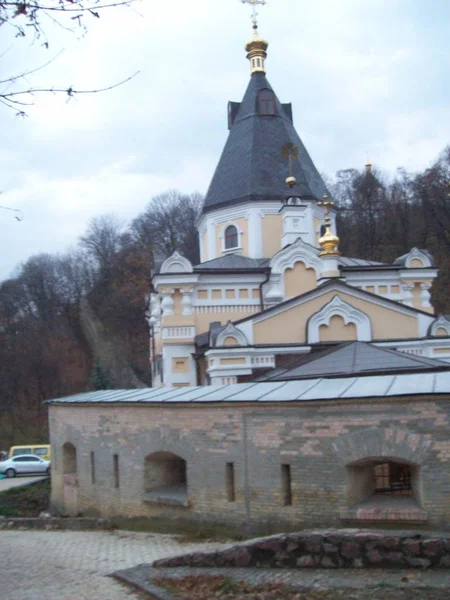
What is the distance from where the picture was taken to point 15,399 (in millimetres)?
39219

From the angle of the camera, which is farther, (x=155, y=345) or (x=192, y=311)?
(x=155, y=345)

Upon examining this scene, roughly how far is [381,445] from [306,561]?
1954 mm

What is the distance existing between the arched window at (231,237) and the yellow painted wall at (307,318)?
5425 millimetres

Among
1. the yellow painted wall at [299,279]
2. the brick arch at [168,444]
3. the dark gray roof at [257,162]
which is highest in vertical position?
the dark gray roof at [257,162]


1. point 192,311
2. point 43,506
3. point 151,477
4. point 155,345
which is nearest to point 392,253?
point 155,345

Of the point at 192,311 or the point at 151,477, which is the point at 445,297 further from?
the point at 151,477

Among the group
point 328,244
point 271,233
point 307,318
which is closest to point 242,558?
point 307,318

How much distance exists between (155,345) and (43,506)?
10246 mm

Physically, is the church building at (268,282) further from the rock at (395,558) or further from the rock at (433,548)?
the rock at (433,548)

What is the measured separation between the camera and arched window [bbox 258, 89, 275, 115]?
27922mm

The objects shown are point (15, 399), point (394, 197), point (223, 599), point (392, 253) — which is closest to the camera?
point (223, 599)

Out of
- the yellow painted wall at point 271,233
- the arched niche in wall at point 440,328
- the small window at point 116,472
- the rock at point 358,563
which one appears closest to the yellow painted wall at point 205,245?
the yellow painted wall at point 271,233

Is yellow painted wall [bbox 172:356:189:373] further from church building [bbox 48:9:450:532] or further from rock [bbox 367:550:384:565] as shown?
rock [bbox 367:550:384:565]

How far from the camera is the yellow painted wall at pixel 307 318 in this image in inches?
792
